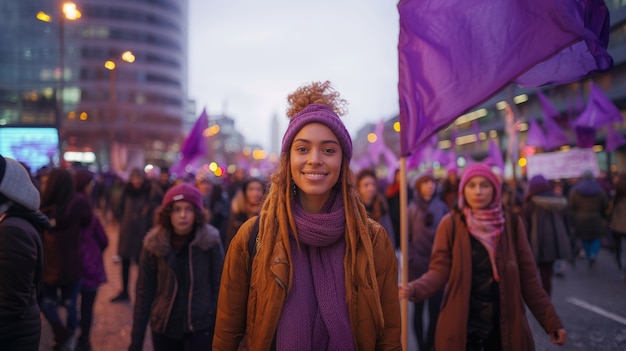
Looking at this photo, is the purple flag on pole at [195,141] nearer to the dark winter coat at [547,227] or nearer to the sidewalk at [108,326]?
the sidewalk at [108,326]

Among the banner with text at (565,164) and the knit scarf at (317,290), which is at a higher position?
the banner with text at (565,164)

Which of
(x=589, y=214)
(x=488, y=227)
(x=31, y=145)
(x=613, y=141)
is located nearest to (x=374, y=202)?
(x=488, y=227)

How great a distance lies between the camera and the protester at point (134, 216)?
7.36m

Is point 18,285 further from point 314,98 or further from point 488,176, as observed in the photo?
point 488,176

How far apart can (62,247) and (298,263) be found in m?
3.87

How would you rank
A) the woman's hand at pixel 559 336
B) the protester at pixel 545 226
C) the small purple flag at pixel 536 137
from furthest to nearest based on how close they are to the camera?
1. the small purple flag at pixel 536 137
2. the protester at pixel 545 226
3. the woman's hand at pixel 559 336

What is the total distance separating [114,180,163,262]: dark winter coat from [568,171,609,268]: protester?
29.9ft

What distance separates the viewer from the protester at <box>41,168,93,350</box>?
183 inches

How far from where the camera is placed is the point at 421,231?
542 centimetres

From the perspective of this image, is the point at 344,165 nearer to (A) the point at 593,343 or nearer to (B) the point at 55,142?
(A) the point at 593,343

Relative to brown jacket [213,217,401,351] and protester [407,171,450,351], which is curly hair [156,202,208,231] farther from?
protester [407,171,450,351]

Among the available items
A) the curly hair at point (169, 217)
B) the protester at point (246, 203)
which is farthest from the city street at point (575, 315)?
the curly hair at point (169, 217)

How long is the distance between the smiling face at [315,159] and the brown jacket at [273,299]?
30cm

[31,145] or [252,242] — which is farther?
[31,145]
